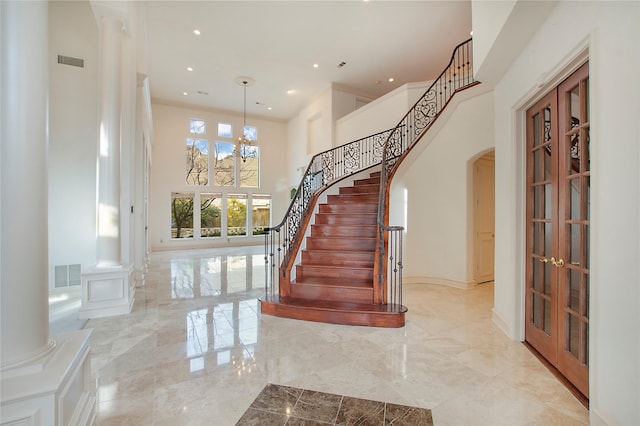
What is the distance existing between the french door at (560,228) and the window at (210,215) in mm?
11014

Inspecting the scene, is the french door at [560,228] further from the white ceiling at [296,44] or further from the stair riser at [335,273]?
the white ceiling at [296,44]

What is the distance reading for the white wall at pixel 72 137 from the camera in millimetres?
4777

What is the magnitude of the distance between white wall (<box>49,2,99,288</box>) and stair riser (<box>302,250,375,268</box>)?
362 centimetres

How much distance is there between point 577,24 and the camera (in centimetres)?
210

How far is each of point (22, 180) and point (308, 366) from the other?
2.34m

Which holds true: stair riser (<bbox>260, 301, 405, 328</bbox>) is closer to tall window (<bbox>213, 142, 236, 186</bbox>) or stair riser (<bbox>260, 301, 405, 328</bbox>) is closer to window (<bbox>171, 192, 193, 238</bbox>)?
window (<bbox>171, 192, 193, 238</bbox>)

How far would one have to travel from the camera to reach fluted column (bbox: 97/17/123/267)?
4.04 metres

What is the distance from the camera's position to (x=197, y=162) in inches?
464

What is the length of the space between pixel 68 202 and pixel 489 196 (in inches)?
293

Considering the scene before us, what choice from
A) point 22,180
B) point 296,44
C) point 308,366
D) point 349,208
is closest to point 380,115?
point 296,44

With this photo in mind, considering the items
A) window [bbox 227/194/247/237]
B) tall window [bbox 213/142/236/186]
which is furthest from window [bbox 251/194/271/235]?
tall window [bbox 213/142/236/186]

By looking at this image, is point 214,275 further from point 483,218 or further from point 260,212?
point 260,212

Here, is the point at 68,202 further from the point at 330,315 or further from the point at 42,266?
the point at 330,315
